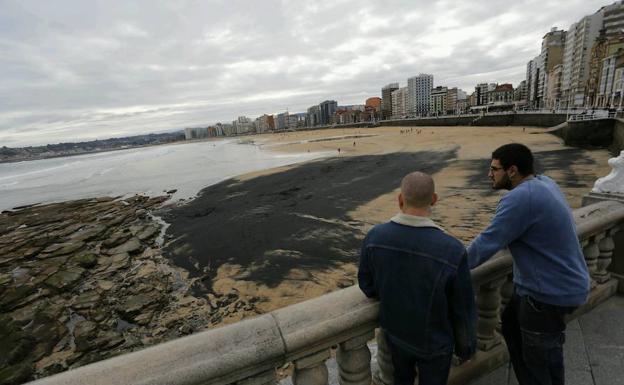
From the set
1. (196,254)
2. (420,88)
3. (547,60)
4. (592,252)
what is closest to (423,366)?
(592,252)

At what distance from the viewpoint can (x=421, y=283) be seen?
5.71ft

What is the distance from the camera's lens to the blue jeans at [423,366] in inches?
74.6

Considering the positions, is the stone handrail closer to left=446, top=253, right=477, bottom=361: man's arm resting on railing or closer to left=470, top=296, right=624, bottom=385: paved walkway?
left=446, top=253, right=477, bottom=361: man's arm resting on railing

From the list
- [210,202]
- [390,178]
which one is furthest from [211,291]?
[390,178]

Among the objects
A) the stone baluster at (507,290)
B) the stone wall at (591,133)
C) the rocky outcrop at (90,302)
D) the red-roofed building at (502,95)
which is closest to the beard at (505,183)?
the stone baluster at (507,290)

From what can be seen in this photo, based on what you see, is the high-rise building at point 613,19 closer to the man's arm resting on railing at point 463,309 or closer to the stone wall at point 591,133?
the stone wall at point 591,133

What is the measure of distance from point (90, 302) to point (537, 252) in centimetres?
1152

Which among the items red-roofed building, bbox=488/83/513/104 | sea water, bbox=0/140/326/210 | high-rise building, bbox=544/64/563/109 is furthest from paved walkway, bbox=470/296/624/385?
red-roofed building, bbox=488/83/513/104

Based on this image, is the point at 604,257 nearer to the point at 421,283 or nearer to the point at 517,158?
the point at 517,158

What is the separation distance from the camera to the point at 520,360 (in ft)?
7.98

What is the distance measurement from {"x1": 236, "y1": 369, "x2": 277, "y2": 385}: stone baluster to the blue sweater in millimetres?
1363

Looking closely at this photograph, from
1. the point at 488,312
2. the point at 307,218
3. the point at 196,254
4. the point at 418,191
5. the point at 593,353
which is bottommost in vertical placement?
the point at 196,254

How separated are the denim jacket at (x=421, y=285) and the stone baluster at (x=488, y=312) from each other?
87 centimetres

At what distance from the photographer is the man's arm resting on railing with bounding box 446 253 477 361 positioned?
5.73 feet
